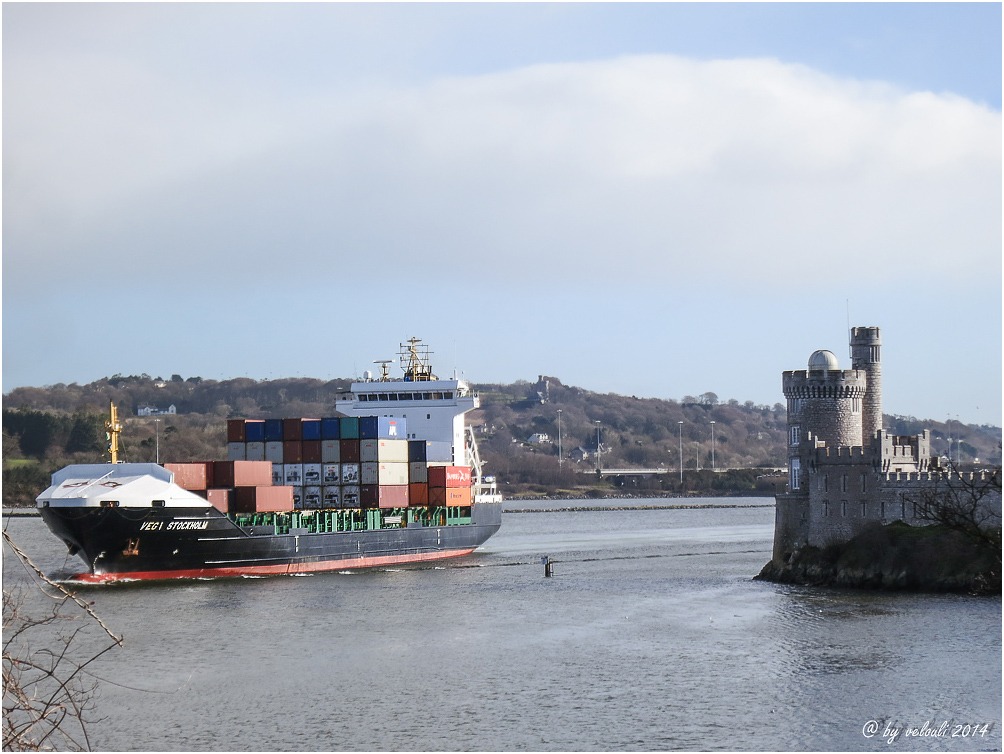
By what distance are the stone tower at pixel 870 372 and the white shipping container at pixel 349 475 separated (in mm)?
22315

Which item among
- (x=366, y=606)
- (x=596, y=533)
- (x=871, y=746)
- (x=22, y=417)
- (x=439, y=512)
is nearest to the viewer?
(x=871, y=746)

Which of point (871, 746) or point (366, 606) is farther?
point (366, 606)

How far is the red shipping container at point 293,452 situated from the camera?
51688 mm

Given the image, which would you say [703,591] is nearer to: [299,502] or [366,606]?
[366,606]

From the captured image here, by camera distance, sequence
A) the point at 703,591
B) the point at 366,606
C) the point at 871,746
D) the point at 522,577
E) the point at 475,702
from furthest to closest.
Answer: the point at 522,577 < the point at 703,591 < the point at 366,606 < the point at 475,702 < the point at 871,746

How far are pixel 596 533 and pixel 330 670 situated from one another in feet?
185

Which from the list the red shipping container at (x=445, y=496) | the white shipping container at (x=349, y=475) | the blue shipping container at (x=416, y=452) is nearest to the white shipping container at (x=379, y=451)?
the white shipping container at (x=349, y=475)

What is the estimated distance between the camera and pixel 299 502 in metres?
50.7

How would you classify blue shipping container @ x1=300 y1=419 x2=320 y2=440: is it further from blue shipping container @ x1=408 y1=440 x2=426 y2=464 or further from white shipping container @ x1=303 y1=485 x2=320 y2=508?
blue shipping container @ x1=408 y1=440 x2=426 y2=464

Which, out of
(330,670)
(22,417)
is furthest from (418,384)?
(22,417)

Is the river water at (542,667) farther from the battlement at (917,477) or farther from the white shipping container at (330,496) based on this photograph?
the white shipping container at (330,496)

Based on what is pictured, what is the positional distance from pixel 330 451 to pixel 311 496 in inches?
87.6

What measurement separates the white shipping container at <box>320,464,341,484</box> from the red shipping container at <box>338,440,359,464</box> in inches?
18.2

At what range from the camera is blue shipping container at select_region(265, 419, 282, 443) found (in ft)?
170
